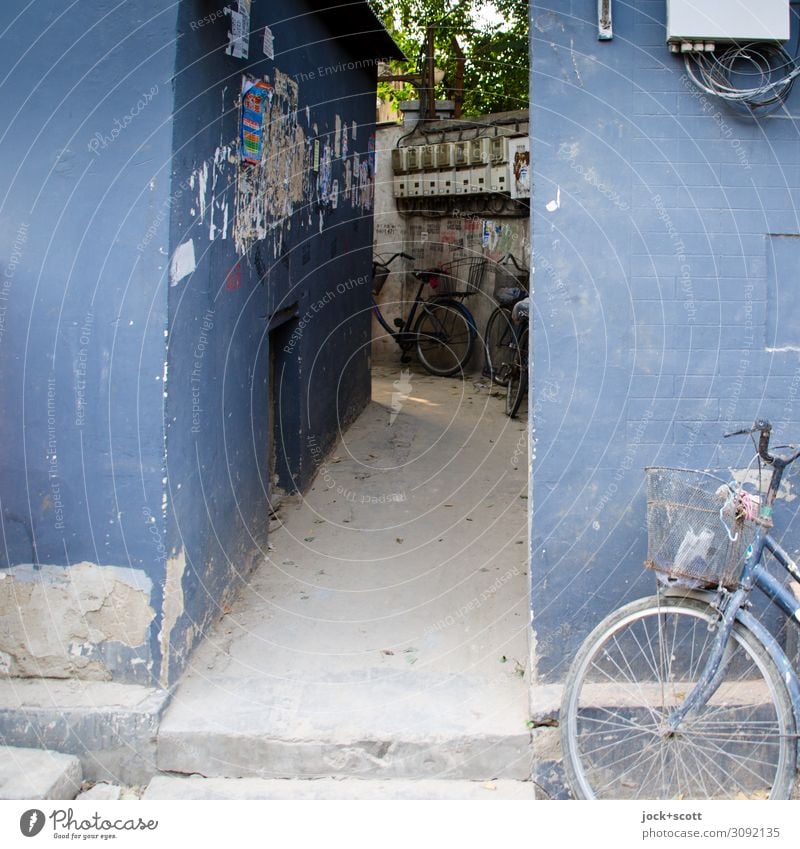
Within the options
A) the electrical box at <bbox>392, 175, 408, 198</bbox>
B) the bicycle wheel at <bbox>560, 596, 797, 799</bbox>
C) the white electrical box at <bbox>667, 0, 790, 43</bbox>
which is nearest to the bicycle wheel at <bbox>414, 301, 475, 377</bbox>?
the electrical box at <bbox>392, 175, 408, 198</bbox>

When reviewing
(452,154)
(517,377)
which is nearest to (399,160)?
(452,154)

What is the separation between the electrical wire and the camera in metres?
3.84

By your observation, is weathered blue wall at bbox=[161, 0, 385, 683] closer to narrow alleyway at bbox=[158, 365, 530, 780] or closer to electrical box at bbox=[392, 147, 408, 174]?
narrow alleyway at bbox=[158, 365, 530, 780]

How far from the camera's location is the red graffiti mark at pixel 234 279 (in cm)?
479

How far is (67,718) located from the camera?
155 inches

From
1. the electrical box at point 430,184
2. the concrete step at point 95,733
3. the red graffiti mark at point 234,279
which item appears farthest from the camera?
the electrical box at point 430,184

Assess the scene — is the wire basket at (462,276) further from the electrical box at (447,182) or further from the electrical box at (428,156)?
the electrical box at (428,156)

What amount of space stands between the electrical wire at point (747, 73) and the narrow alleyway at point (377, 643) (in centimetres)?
254

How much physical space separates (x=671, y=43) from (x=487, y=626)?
2.74 m

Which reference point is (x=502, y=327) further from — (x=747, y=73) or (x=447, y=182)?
(x=747, y=73)

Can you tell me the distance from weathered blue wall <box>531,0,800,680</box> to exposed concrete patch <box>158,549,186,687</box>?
1493 millimetres

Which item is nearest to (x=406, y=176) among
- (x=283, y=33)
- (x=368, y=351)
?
(x=368, y=351)

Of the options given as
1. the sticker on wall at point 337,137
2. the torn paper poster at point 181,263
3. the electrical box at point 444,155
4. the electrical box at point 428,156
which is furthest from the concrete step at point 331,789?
the electrical box at point 428,156

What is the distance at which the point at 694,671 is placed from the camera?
4051mm
